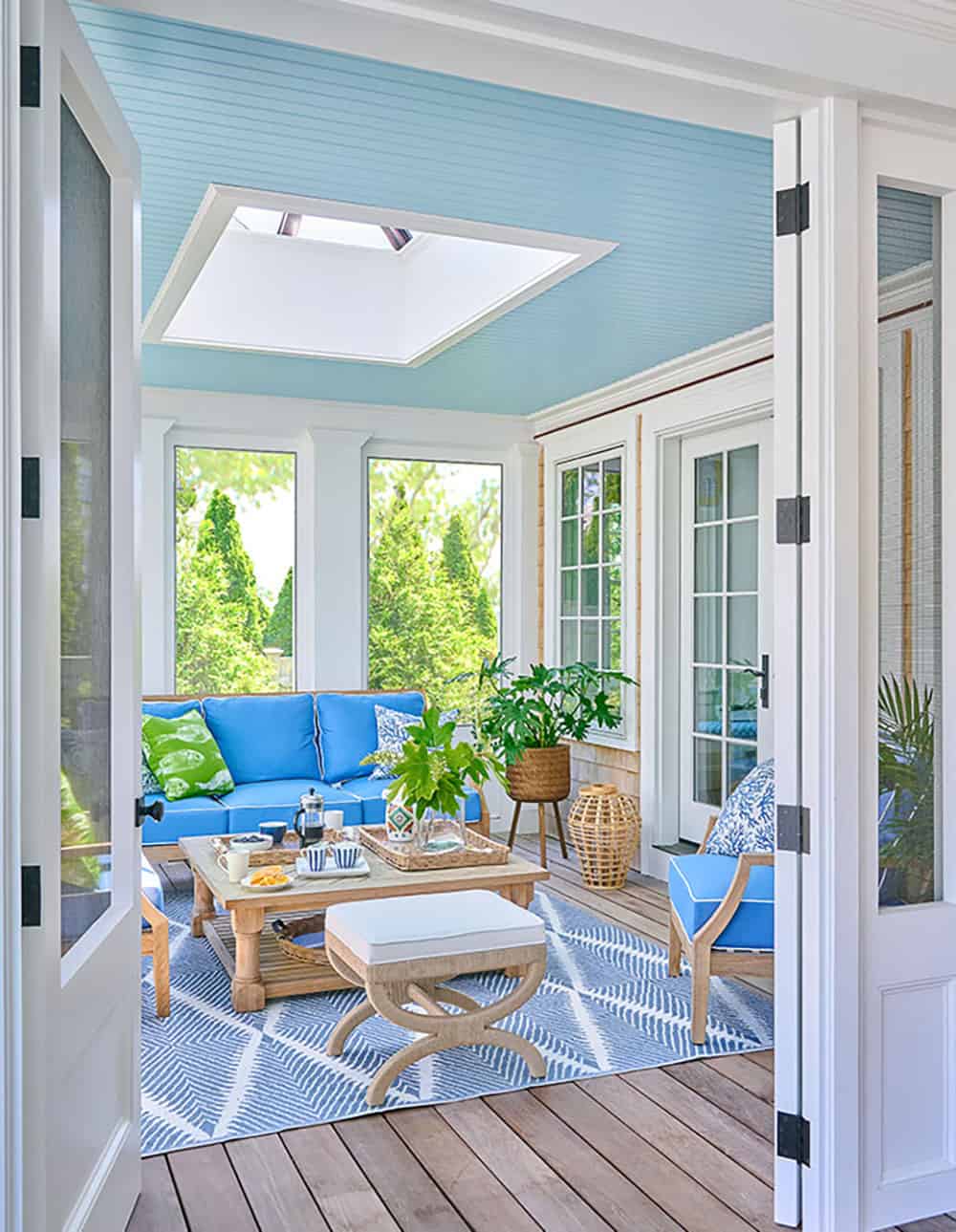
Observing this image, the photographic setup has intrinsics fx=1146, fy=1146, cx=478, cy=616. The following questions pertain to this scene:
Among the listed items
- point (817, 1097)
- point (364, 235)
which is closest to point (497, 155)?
point (364, 235)

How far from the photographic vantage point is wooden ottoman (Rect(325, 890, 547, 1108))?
318 centimetres

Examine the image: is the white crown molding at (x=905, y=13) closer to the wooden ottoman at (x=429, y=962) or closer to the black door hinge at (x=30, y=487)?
the black door hinge at (x=30, y=487)

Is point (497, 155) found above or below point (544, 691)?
above

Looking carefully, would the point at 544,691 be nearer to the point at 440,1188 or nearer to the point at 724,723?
the point at 724,723

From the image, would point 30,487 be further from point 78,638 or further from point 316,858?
point 316,858

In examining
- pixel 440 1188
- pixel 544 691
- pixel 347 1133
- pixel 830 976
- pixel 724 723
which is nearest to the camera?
pixel 830 976

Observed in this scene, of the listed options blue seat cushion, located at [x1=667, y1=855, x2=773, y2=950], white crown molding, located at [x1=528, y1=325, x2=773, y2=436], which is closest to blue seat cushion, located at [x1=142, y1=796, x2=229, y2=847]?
blue seat cushion, located at [x1=667, y1=855, x2=773, y2=950]

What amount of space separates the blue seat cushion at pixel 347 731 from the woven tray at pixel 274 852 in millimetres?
1301

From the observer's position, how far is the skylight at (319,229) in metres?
4.60

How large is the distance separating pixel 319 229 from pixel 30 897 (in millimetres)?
3684

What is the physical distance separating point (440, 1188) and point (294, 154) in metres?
2.66

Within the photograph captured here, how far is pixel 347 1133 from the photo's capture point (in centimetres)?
298

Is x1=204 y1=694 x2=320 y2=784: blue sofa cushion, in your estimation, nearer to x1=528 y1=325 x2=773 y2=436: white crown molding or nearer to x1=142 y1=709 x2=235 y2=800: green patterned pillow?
x1=142 y1=709 x2=235 y2=800: green patterned pillow

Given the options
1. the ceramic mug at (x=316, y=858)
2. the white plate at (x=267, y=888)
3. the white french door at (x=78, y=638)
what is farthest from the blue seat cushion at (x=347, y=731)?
the white french door at (x=78, y=638)
